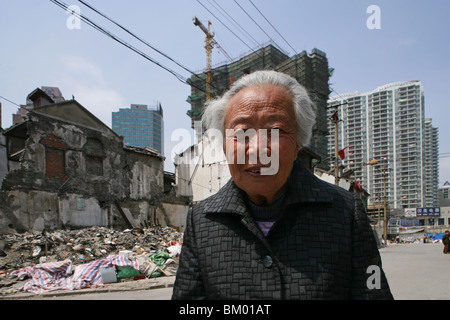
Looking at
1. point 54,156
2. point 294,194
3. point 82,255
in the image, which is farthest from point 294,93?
point 54,156

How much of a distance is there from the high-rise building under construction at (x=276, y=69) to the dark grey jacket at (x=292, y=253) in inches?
232

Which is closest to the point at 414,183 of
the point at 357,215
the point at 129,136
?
the point at 129,136

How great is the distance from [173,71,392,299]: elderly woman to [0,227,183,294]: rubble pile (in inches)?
334

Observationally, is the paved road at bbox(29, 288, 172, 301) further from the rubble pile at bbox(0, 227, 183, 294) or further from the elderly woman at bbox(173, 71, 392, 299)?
the elderly woman at bbox(173, 71, 392, 299)

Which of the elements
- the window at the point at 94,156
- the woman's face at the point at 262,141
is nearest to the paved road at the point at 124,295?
the woman's face at the point at 262,141

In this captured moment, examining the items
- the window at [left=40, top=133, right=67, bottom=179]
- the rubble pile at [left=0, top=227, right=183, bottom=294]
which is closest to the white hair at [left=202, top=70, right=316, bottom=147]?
the rubble pile at [left=0, top=227, right=183, bottom=294]

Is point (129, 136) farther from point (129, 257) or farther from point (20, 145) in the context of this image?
point (129, 257)

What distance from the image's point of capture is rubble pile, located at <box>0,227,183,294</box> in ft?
29.9

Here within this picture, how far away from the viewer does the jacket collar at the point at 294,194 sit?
1376 mm

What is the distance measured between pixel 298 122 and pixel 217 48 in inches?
1872

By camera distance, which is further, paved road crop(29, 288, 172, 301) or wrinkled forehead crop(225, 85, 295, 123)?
paved road crop(29, 288, 172, 301)

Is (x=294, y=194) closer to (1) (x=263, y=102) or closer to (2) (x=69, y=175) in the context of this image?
(1) (x=263, y=102)

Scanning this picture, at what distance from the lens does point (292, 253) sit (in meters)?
1.31

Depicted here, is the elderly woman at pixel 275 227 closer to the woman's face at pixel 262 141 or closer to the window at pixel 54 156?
the woman's face at pixel 262 141
